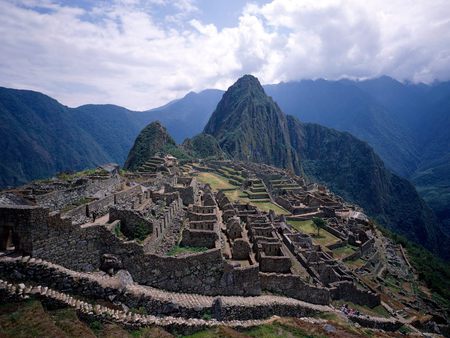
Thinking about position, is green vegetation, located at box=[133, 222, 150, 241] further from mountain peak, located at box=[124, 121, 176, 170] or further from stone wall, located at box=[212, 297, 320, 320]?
mountain peak, located at box=[124, 121, 176, 170]

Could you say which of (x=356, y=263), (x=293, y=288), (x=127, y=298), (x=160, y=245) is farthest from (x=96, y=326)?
(x=356, y=263)

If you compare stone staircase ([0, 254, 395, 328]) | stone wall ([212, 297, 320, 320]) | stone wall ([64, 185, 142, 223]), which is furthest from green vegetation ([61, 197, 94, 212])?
stone wall ([212, 297, 320, 320])

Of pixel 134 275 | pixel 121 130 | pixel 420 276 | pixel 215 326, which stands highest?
pixel 121 130

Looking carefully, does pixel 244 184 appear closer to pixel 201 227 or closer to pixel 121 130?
pixel 201 227

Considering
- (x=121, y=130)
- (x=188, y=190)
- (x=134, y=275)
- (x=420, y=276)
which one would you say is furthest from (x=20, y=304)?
(x=121, y=130)

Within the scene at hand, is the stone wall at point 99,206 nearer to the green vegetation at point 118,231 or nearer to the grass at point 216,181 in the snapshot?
the green vegetation at point 118,231

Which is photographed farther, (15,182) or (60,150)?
(60,150)
